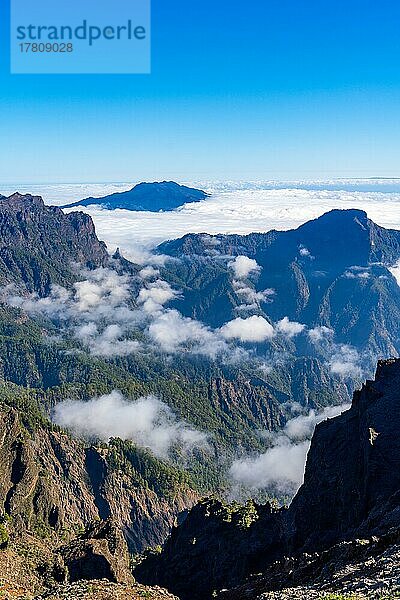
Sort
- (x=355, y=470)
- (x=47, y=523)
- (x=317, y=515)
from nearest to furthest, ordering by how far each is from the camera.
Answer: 1. (x=355, y=470)
2. (x=317, y=515)
3. (x=47, y=523)

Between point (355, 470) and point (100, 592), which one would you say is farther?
point (355, 470)

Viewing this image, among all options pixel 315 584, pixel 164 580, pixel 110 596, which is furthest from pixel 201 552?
pixel 315 584

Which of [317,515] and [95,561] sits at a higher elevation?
[317,515]

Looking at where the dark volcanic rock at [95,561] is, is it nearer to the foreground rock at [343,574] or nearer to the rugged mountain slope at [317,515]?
the rugged mountain slope at [317,515]

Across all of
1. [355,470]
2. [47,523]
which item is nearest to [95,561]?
[355,470]

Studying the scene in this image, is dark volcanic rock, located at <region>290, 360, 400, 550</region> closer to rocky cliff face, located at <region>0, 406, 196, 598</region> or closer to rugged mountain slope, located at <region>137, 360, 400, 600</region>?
rugged mountain slope, located at <region>137, 360, 400, 600</region>

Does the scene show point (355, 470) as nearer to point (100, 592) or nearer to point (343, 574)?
point (343, 574)

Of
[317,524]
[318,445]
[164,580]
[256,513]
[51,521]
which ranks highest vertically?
[318,445]

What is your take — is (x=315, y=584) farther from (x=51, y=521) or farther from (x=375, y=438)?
(x=51, y=521)
